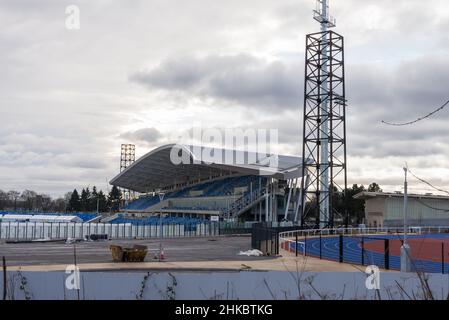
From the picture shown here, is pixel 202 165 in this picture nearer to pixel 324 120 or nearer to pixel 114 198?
pixel 324 120

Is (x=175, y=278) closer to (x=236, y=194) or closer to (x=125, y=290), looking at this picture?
(x=125, y=290)

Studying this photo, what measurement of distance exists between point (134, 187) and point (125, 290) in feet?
389

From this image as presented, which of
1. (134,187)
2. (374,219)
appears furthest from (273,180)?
(134,187)

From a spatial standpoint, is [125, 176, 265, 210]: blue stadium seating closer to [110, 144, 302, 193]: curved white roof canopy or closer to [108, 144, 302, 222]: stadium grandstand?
[108, 144, 302, 222]: stadium grandstand

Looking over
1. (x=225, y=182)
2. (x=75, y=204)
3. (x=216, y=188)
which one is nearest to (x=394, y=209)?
(x=225, y=182)

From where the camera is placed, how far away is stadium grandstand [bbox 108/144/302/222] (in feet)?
268

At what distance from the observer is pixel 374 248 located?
3950 cm

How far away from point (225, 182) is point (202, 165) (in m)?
7.45

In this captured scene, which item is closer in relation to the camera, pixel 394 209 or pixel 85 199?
pixel 394 209

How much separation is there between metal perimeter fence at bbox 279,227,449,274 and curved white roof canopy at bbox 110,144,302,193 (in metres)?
23.7

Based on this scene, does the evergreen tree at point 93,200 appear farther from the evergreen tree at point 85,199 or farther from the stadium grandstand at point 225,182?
the stadium grandstand at point 225,182

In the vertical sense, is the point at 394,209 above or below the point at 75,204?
above

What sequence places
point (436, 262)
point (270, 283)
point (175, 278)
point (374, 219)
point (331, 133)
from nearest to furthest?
point (175, 278) < point (270, 283) < point (436, 262) < point (331, 133) < point (374, 219)
